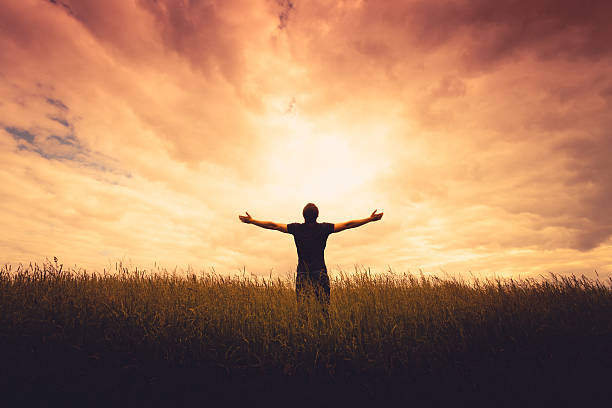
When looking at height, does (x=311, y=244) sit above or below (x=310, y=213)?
below

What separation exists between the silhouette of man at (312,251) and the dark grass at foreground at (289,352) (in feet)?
1.40

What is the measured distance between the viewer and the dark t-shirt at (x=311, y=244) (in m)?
5.51

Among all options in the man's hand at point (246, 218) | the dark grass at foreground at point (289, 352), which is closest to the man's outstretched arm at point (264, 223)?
the man's hand at point (246, 218)

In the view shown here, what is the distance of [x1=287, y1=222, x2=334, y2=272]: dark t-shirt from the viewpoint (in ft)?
18.1

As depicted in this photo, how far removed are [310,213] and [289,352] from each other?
2298 mm

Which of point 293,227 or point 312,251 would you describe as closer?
point 312,251

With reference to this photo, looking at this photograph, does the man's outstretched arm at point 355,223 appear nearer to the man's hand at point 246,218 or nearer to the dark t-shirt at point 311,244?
the dark t-shirt at point 311,244

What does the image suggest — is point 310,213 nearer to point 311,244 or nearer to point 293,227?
point 293,227

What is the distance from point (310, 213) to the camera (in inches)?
221

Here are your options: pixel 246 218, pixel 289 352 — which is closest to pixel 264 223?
pixel 246 218

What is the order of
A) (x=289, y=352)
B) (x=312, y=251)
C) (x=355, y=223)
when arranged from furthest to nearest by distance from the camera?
1. (x=355, y=223)
2. (x=312, y=251)
3. (x=289, y=352)

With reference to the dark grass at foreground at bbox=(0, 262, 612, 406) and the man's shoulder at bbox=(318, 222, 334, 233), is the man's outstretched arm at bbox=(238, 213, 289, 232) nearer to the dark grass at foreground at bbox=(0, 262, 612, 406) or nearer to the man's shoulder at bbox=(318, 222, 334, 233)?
the man's shoulder at bbox=(318, 222, 334, 233)

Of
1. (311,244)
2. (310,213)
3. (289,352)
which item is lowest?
(289,352)

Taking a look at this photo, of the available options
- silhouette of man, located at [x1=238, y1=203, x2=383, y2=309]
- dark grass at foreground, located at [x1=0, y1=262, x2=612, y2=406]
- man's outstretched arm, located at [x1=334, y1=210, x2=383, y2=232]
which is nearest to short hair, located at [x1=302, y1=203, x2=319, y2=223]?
silhouette of man, located at [x1=238, y1=203, x2=383, y2=309]
